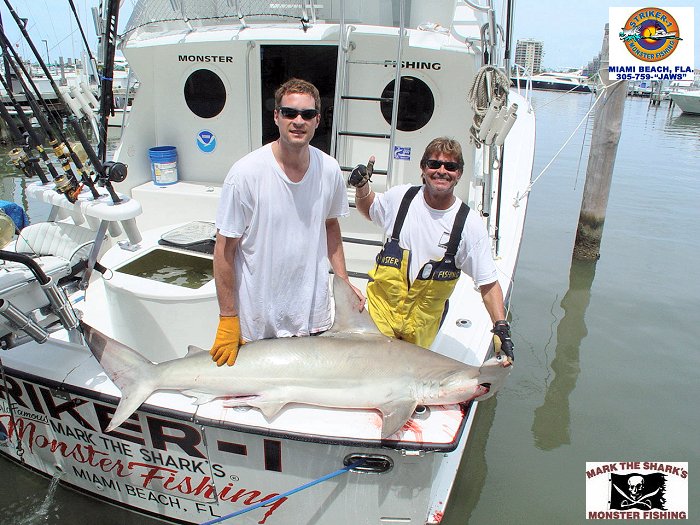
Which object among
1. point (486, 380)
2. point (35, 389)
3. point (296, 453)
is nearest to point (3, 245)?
point (35, 389)

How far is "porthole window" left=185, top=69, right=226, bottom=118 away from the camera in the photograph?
5258 mm

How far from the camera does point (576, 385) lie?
498cm

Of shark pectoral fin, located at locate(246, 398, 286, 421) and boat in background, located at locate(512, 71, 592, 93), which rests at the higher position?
boat in background, located at locate(512, 71, 592, 93)

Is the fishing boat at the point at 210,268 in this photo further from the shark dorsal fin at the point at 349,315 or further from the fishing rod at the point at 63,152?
the shark dorsal fin at the point at 349,315

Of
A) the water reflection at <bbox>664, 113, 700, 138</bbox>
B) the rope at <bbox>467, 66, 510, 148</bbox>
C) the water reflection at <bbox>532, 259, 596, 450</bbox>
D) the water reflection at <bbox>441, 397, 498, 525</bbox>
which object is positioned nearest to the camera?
the rope at <bbox>467, 66, 510, 148</bbox>

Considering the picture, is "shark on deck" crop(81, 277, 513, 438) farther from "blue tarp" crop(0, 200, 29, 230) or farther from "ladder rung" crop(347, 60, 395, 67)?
"ladder rung" crop(347, 60, 395, 67)

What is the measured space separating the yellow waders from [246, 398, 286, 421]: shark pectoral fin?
0.66 meters

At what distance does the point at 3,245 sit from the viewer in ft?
9.02

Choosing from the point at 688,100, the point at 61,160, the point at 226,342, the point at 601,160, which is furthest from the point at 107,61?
the point at 688,100

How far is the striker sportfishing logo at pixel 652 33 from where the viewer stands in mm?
6613

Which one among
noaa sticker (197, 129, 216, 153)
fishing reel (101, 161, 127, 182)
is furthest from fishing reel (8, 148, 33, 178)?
noaa sticker (197, 129, 216, 153)

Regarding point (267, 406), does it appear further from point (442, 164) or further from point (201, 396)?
point (442, 164)

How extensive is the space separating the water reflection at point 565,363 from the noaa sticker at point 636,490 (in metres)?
0.48

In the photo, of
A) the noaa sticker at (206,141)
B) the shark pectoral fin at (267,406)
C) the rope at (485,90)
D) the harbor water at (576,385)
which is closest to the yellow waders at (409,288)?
the shark pectoral fin at (267,406)
